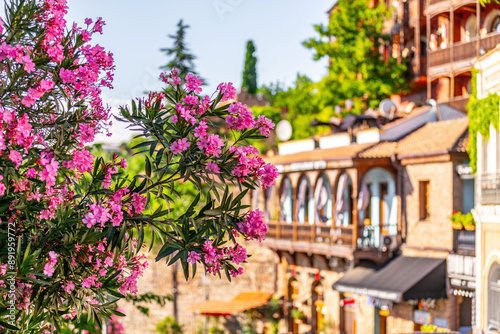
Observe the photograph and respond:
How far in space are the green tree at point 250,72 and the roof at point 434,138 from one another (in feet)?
132

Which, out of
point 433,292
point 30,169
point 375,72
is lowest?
point 433,292

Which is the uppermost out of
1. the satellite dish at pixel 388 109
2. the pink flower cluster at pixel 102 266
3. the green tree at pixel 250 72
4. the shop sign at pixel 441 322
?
the green tree at pixel 250 72

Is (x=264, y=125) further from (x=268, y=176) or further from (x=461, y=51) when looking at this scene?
(x=461, y=51)

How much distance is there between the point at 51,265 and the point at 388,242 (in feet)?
73.9

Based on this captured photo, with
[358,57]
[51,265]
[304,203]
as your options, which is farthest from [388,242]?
[51,265]

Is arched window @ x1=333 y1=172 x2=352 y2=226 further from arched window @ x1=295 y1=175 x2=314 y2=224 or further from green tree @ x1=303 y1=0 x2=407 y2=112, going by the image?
green tree @ x1=303 y1=0 x2=407 y2=112

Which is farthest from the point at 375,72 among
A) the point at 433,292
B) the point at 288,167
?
the point at 433,292

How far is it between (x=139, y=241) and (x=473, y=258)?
18.2m

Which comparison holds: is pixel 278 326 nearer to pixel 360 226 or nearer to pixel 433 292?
pixel 360 226

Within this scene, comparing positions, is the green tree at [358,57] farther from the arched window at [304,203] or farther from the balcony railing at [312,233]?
the balcony railing at [312,233]

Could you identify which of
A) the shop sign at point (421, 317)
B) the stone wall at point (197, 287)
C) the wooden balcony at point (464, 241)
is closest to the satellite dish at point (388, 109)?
the stone wall at point (197, 287)

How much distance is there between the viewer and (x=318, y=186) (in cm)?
3103

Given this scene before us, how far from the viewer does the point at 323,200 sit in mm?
30672

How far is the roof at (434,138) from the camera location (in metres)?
25.8
